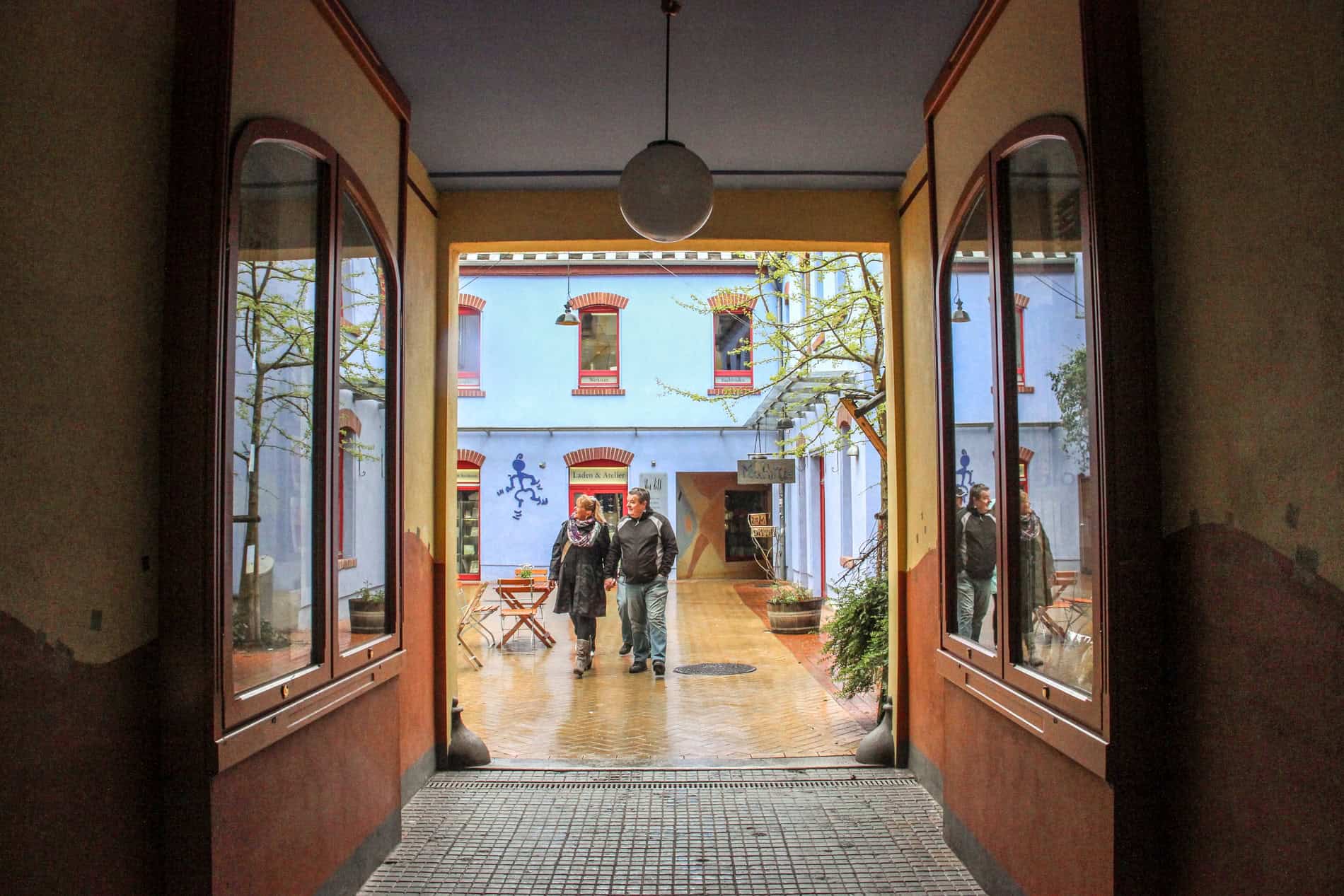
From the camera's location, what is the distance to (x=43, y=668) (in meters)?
2.10

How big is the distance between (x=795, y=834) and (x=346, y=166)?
371 cm

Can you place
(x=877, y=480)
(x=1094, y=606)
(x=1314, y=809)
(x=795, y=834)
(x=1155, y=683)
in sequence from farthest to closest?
1. (x=877, y=480)
2. (x=795, y=834)
3. (x=1094, y=606)
4. (x=1155, y=683)
5. (x=1314, y=809)

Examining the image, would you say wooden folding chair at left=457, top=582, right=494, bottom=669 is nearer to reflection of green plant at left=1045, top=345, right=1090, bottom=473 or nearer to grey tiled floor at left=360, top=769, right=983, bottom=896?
grey tiled floor at left=360, top=769, right=983, bottom=896

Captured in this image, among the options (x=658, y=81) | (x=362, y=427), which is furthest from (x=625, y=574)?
(x=658, y=81)

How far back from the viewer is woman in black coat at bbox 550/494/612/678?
8680mm

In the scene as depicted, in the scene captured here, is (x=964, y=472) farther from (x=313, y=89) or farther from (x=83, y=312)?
(x=83, y=312)

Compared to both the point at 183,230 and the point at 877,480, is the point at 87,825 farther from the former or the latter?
the point at 877,480

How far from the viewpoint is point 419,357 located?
524 cm

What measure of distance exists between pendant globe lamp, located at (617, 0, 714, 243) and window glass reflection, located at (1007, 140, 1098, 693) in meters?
1.35

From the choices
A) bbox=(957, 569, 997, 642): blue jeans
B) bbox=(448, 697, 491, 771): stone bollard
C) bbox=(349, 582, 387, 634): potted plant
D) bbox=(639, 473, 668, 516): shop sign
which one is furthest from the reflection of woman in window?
bbox=(639, 473, 668, 516): shop sign

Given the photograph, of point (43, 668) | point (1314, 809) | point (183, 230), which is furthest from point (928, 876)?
point (183, 230)

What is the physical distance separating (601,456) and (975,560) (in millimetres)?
14530

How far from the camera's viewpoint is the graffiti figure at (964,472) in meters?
4.18

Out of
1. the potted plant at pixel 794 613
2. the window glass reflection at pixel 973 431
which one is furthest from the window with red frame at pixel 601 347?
Result: the window glass reflection at pixel 973 431
